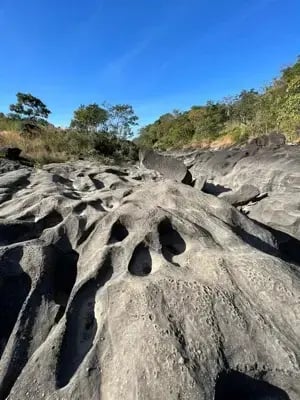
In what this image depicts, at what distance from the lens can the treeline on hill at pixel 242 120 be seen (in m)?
16.9

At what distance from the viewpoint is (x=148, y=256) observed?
8.79 ft


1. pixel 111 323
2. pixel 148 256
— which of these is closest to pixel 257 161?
pixel 148 256

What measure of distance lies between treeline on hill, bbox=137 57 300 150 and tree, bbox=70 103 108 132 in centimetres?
980

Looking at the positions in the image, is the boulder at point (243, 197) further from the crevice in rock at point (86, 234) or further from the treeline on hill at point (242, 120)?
the treeline on hill at point (242, 120)

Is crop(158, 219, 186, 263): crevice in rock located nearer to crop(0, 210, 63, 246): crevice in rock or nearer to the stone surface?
crop(0, 210, 63, 246): crevice in rock

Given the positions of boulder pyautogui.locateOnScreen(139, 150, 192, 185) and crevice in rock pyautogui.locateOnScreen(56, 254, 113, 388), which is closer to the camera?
crevice in rock pyautogui.locateOnScreen(56, 254, 113, 388)

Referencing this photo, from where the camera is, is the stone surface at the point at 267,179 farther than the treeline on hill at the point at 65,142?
No

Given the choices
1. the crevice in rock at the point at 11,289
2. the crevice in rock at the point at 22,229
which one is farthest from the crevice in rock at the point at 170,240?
the crevice in rock at the point at 22,229

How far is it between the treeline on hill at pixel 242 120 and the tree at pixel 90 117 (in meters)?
9.80

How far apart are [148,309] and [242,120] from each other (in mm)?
35648

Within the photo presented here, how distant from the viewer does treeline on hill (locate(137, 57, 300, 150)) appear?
1689 centimetres

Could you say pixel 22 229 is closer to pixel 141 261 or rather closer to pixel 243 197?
pixel 141 261

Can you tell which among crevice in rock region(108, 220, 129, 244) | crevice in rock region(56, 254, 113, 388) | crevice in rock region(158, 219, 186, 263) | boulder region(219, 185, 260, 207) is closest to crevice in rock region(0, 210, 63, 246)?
crevice in rock region(108, 220, 129, 244)

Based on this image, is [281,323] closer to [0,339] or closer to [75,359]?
[75,359]
